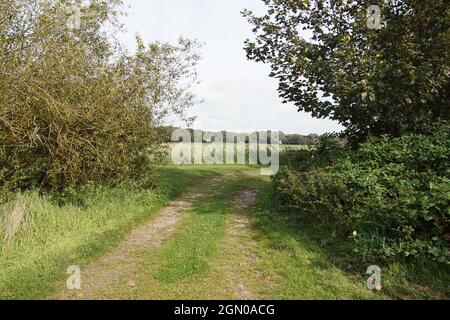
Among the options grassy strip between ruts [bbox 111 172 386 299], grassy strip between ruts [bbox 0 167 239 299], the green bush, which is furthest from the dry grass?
the green bush

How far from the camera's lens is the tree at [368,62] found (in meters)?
8.87

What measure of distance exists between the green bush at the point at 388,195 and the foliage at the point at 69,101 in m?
4.93

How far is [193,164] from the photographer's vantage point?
23.7 m

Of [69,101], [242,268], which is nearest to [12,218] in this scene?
[69,101]

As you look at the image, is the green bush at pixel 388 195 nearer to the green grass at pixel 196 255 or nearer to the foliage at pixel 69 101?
→ the green grass at pixel 196 255

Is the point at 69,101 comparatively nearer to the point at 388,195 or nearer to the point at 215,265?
the point at 215,265

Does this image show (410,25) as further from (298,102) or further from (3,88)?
(3,88)

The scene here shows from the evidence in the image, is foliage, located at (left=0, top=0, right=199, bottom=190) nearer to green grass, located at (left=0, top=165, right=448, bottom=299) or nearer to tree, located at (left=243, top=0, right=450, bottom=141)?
green grass, located at (left=0, top=165, right=448, bottom=299)

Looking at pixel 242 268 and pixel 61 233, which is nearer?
pixel 242 268

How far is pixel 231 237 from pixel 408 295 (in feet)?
12.5

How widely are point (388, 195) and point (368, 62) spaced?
3680 millimetres

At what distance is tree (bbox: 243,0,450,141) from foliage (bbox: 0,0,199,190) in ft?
14.5

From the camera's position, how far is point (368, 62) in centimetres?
898

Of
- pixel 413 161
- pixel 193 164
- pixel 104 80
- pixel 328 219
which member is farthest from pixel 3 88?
pixel 193 164
